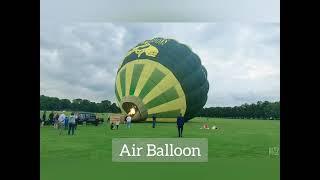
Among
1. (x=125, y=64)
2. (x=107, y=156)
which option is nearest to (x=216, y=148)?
(x=107, y=156)

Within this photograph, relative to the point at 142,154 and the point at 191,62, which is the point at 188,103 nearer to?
the point at 191,62

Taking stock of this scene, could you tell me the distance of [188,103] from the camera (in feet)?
40.0

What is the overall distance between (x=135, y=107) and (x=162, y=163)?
154 inches

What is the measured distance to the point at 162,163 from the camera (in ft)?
27.9

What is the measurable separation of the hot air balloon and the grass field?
1.39ft

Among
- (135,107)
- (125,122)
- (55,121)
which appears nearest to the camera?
(55,121)

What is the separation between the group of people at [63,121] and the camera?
439 inches

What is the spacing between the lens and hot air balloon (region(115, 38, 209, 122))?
39.2ft

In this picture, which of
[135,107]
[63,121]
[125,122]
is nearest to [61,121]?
A: [63,121]

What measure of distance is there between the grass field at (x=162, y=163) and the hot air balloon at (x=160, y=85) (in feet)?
1.39

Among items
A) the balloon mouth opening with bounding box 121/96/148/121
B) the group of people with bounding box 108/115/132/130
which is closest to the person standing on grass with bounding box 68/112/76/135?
the group of people with bounding box 108/115/132/130

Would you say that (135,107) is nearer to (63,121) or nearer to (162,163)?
(63,121)

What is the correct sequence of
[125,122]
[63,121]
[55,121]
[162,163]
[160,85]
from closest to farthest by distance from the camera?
1. [162,163]
2. [63,121]
3. [55,121]
4. [160,85]
5. [125,122]

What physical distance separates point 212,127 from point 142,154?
401 centimetres
